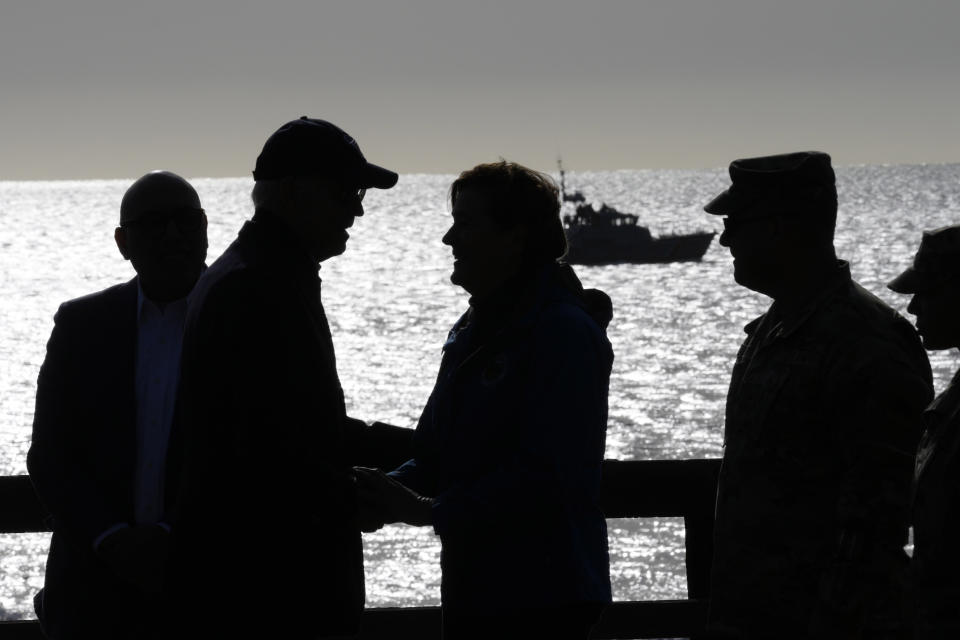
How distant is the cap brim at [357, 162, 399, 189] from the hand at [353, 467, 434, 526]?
72cm

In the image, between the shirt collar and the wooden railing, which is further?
the wooden railing

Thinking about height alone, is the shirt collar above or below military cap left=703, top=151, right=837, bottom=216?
below

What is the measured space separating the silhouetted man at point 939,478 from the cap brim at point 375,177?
126cm

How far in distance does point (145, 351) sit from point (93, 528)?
534 mm

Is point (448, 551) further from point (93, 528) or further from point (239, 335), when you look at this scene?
point (93, 528)

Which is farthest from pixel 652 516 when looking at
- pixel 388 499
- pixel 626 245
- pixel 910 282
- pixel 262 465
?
pixel 626 245

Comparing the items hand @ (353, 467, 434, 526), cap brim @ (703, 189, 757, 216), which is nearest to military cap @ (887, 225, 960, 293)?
cap brim @ (703, 189, 757, 216)

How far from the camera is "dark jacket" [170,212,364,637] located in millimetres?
2885

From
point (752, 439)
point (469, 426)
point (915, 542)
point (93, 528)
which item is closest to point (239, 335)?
point (469, 426)

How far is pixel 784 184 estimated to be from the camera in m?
3.18

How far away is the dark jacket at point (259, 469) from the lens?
288 cm

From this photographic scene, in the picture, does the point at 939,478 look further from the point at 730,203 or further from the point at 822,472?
the point at 730,203

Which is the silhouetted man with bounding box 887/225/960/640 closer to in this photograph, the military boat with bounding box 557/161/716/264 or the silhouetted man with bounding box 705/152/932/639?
the silhouetted man with bounding box 705/152/932/639

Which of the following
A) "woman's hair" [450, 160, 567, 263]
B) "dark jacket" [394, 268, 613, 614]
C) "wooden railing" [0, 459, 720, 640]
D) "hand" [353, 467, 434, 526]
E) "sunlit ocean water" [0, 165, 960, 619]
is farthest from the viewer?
"sunlit ocean water" [0, 165, 960, 619]
